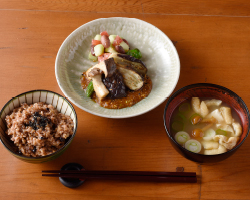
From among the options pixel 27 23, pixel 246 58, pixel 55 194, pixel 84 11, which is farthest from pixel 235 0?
pixel 55 194

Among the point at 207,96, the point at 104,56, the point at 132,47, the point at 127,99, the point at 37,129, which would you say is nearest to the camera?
the point at 37,129

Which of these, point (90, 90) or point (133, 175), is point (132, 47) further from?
point (133, 175)

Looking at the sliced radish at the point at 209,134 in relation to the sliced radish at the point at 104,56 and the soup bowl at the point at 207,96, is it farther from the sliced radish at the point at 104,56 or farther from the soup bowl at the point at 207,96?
the sliced radish at the point at 104,56

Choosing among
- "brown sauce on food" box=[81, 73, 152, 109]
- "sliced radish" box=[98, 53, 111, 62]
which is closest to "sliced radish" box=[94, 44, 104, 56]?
"sliced radish" box=[98, 53, 111, 62]

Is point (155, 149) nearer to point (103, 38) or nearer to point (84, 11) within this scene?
point (103, 38)

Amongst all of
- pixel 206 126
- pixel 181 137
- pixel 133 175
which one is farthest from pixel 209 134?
pixel 133 175

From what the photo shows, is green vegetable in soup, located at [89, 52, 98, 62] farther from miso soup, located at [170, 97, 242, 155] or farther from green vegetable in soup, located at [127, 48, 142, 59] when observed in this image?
miso soup, located at [170, 97, 242, 155]

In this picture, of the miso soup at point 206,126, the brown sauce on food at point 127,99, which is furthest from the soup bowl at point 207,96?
the brown sauce on food at point 127,99

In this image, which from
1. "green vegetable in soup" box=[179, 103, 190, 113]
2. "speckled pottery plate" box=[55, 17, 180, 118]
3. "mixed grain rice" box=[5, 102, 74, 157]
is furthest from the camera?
"speckled pottery plate" box=[55, 17, 180, 118]
